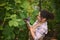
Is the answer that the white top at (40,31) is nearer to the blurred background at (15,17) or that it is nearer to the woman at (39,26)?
the woman at (39,26)

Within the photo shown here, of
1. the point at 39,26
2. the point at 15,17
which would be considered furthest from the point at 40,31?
the point at 15,17

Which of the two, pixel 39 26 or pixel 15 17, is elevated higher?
pixel 15 17

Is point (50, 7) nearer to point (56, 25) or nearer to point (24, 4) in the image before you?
point (56, 25)

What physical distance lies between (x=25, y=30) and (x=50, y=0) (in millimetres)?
1493

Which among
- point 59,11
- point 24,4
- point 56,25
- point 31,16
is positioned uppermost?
point 24,4

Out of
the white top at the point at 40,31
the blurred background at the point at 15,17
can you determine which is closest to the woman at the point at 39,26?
the white top at the point at 40,31

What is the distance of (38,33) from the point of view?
476 cm

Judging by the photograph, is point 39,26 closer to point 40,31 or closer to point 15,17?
point 40,31

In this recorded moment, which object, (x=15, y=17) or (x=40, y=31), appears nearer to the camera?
(x=15, y=17)

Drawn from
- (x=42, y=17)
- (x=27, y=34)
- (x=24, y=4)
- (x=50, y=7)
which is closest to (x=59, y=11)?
(x=50, y=7)

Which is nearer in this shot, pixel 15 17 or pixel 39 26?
pixel 15 17

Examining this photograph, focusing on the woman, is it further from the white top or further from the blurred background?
the blurred background

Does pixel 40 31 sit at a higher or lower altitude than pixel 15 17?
lower

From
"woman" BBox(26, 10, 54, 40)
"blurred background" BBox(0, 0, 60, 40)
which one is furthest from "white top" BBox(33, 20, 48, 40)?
"blurred background" BBox(0, 0, 60, 40)
